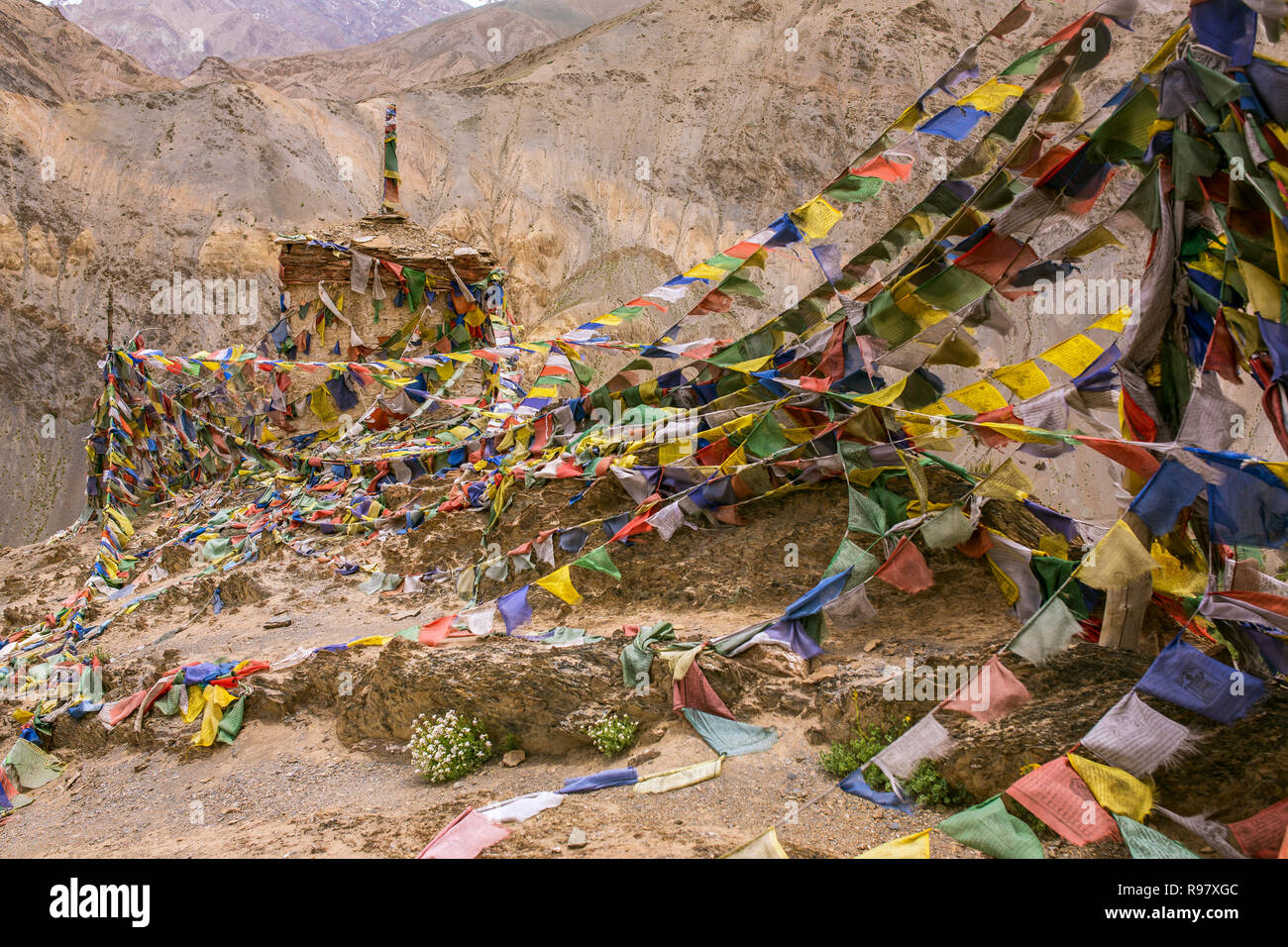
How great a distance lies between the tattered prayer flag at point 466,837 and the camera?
134 inches

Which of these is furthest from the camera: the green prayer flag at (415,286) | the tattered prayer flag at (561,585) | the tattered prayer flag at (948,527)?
the green prayer flag at (415,286)

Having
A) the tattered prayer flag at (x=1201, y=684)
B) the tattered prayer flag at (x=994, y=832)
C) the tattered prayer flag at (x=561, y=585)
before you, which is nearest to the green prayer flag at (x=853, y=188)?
the tattered prayer flag at (x=561, y=585)

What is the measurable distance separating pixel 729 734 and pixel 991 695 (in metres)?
1.35

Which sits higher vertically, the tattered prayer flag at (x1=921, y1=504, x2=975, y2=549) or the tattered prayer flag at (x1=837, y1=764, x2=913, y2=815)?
the tattered prayer flag at (x1=921, y1=504, x2=975, y2=549)

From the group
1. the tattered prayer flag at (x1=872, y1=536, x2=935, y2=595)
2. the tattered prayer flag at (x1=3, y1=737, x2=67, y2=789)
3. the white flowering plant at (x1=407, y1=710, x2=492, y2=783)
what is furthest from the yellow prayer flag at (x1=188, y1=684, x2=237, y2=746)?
the tattered prayer flag at (x1=872, y1=536, x2=935, y2=595)

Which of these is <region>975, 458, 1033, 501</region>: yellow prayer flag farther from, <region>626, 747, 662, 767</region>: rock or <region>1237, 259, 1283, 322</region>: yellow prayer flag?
<region>626, 747, 662, 767</region>: rock

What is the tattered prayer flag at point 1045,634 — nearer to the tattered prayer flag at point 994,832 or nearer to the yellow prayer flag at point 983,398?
the tattered prayer flag at point 994,832

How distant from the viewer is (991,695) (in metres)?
3.35

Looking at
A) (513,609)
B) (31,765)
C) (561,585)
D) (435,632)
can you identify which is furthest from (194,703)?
(561,585)

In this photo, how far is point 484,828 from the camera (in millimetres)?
3562

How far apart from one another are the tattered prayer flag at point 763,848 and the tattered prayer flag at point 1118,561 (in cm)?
163

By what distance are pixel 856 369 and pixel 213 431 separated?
11.8m

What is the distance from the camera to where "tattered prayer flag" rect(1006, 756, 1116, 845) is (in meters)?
2.89

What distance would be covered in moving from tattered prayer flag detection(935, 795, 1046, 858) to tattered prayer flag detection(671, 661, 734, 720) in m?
1.47
